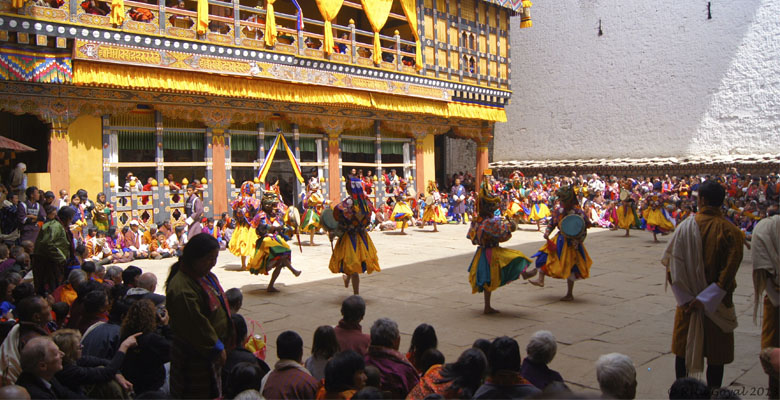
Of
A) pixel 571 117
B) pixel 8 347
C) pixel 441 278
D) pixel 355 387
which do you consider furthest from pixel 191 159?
pixel 571 117

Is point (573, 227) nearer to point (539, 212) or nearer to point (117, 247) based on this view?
point (117, 247)

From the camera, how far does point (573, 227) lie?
26.4 feet

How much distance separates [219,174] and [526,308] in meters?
11.1

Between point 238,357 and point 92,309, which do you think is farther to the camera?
point 92,309

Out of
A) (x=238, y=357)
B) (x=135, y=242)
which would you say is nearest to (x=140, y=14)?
(x=135, y=242)

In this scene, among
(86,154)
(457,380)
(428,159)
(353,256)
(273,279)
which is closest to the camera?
(457,380)

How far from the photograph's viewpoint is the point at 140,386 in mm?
3961

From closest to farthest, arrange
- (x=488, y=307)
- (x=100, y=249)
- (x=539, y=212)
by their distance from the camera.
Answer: (x=488, y=307) < (x=100, y=249) < (x=539, y=212)

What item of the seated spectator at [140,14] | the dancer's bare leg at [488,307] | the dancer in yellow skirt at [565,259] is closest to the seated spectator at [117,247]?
the seated spectator at [140,14]

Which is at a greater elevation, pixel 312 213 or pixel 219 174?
pixel 219 174

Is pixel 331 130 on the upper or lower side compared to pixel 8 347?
upper

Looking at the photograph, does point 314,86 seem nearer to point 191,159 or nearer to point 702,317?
point 191,159

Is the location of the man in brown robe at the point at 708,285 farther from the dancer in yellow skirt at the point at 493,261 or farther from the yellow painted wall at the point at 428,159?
the yellow painted wall at the point at 428,159

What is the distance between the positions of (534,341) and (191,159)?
49.6 feet
